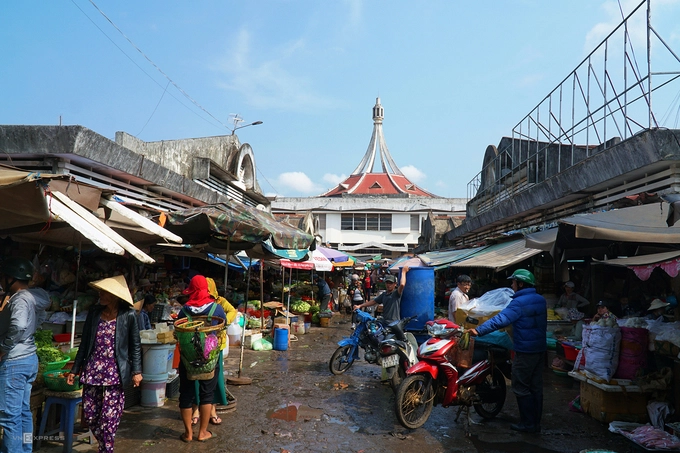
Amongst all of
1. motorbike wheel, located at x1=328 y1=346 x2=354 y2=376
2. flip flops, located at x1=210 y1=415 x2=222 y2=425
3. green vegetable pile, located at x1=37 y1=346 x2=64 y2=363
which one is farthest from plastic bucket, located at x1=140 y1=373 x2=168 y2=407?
motorbike wheel, located at x1=328 y1=346 x2=354 y2=376

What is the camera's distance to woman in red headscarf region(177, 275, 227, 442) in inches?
190

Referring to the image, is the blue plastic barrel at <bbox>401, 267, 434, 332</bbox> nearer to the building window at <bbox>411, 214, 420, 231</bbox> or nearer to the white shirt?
the white shirt

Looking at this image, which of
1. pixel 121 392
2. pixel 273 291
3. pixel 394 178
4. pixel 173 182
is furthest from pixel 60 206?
pixel 394 178

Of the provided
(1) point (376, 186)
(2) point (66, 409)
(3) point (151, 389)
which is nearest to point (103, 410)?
(2) point (66, 409)

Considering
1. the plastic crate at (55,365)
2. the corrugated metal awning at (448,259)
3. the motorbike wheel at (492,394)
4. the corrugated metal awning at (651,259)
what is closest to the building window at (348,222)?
the corrugated metal awning at (448,259)

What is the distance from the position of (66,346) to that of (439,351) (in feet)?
15.6

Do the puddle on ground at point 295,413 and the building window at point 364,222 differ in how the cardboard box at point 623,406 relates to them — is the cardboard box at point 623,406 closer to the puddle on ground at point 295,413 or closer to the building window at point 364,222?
the puddle on ground at point 295,413

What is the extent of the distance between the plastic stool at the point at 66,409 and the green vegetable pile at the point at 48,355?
0.39 metres

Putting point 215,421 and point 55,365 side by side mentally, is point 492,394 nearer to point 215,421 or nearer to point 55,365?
point 215,421

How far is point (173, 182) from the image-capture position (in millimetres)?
10586

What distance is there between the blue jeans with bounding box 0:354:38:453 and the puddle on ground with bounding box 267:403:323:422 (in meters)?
2.66

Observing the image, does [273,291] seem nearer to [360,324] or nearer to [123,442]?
[360,324]

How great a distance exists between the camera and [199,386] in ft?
15.9

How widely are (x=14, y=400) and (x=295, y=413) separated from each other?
3.10 meters
